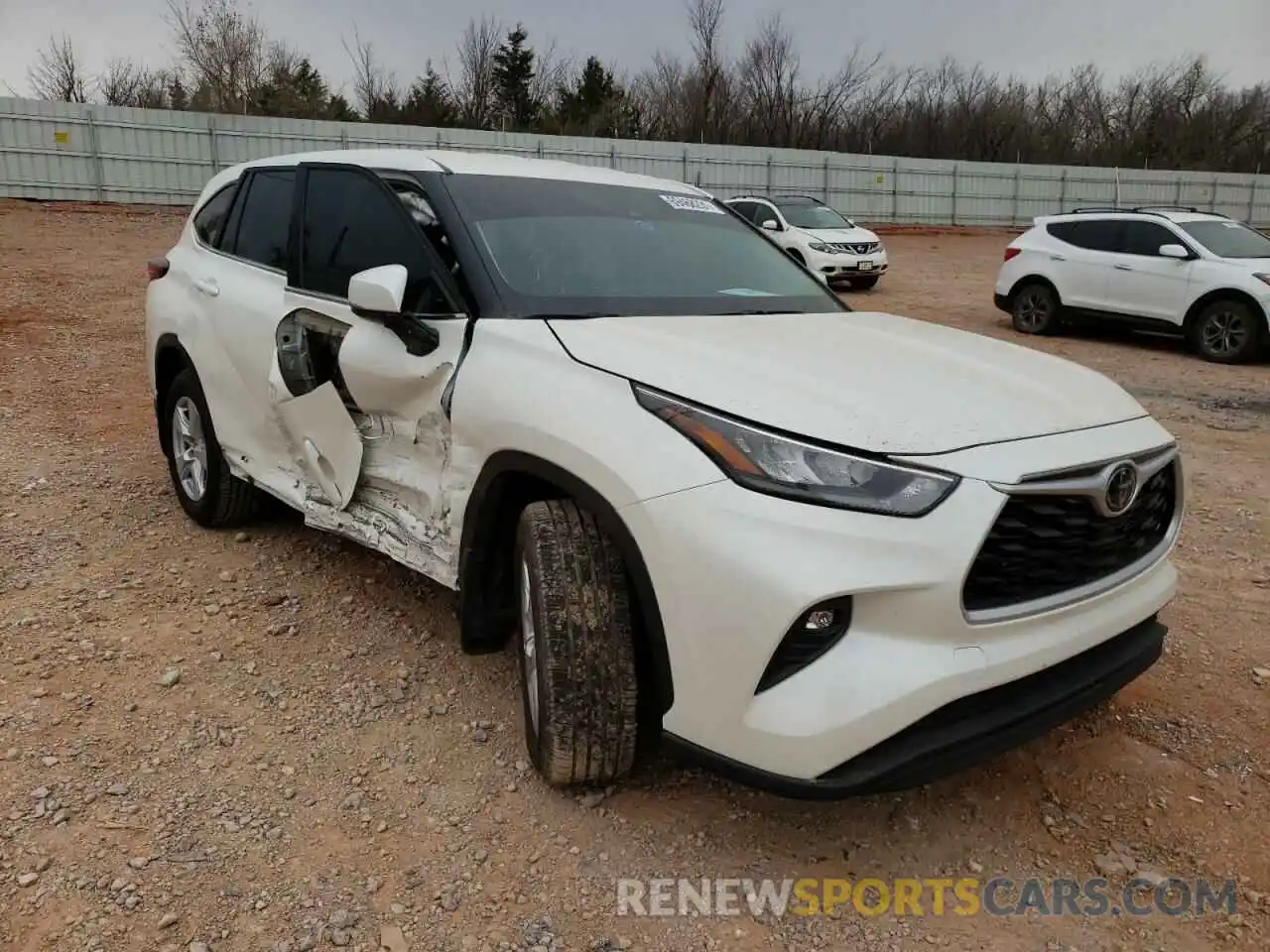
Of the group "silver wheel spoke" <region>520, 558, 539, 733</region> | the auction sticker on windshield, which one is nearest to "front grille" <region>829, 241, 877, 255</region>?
the auction sticker on windshield

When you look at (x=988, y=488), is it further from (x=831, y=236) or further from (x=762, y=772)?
(x=831, y=236)

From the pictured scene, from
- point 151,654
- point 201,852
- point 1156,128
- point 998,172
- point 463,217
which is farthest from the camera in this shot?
Answer: point 1156,128

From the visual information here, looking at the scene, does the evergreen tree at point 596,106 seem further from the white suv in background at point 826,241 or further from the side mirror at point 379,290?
the side mirror at point 379,290

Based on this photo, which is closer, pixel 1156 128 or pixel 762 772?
pixel 762 772

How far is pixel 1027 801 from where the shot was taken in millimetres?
2611

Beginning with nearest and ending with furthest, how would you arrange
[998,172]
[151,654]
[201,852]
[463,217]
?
[201,852] → [463,217] → [151,654] → [998,172]

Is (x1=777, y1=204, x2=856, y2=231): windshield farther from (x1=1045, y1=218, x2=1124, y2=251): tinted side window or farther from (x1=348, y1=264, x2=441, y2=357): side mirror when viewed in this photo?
(x1=348, y1=264, x2=441, y2=357): side mirror

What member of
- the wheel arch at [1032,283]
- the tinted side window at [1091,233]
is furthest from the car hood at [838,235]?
the tinted side window at [1091,233]

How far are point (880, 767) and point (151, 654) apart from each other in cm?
260

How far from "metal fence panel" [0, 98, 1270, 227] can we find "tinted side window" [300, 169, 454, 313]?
15.4 metres

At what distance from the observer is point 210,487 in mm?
4379

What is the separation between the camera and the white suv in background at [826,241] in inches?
604

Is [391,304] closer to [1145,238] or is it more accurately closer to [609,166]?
[1145,238]

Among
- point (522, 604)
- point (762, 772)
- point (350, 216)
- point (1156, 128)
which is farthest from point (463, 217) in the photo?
point (1156, 128)
